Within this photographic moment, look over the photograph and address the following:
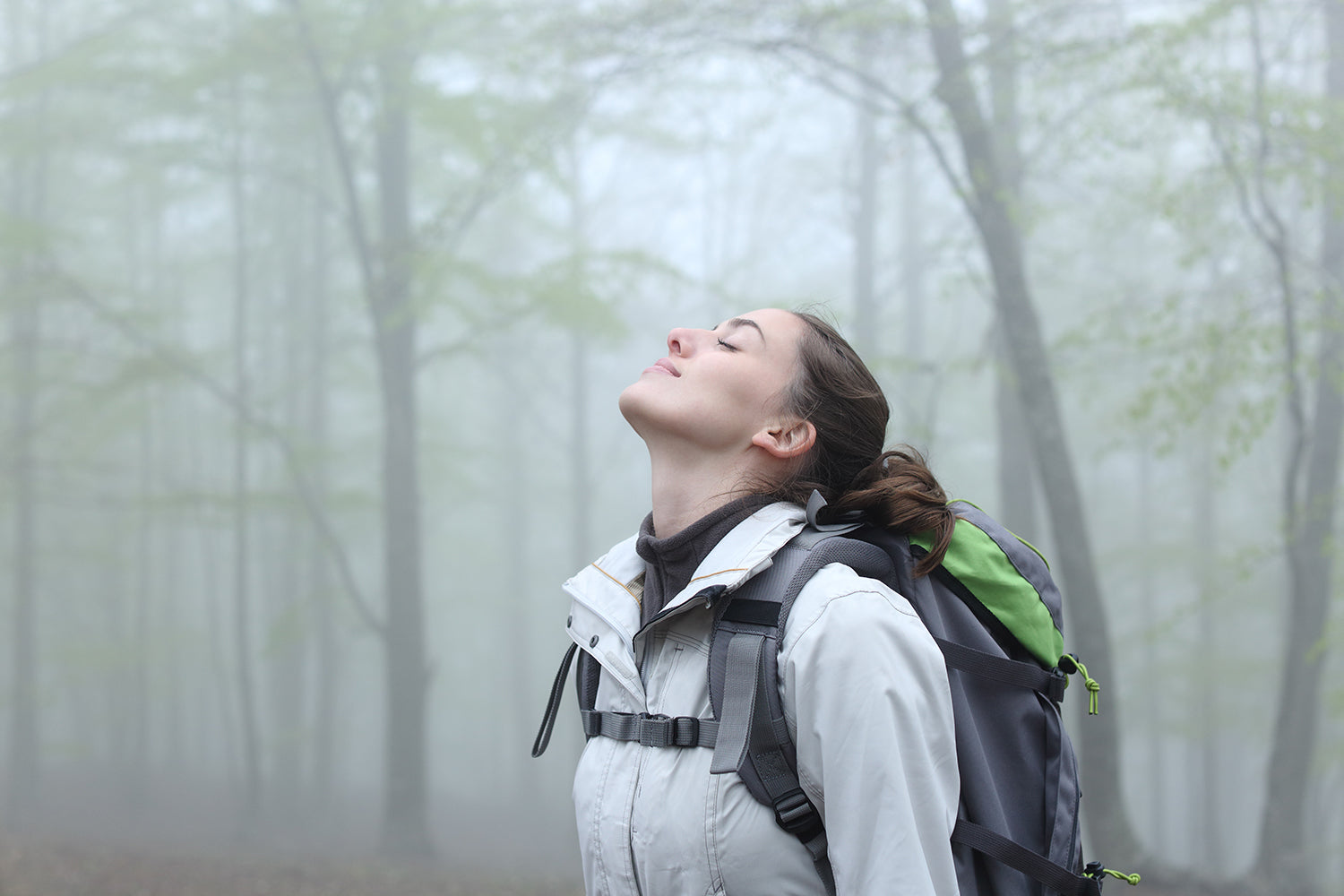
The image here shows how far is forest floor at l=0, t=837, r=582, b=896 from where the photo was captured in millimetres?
7410

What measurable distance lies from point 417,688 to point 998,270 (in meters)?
7.04

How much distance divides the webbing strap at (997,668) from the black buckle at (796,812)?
0.32 meters

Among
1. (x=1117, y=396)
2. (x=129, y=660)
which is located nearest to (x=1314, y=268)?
(x=1117, y=396)

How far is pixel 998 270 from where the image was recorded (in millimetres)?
7184

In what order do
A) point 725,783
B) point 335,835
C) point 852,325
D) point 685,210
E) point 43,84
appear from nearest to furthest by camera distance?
point 725,783, point 43,84, point 852,325, point 335,835, point 685,210

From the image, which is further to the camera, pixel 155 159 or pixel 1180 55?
pixel 155 159

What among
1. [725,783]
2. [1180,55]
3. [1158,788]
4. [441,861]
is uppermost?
[1180,55]

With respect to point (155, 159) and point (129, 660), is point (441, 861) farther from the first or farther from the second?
point (155, 159)

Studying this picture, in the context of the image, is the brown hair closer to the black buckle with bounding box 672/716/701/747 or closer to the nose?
the nose

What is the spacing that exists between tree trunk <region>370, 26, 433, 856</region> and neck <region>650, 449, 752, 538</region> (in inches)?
328

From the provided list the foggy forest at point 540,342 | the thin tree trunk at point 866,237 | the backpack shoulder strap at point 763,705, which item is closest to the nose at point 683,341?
the backpack shoulder strap at point 763,705

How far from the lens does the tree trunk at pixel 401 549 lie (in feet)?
32.6

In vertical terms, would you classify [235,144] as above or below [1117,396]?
above

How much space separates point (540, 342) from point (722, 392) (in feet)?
64.0
